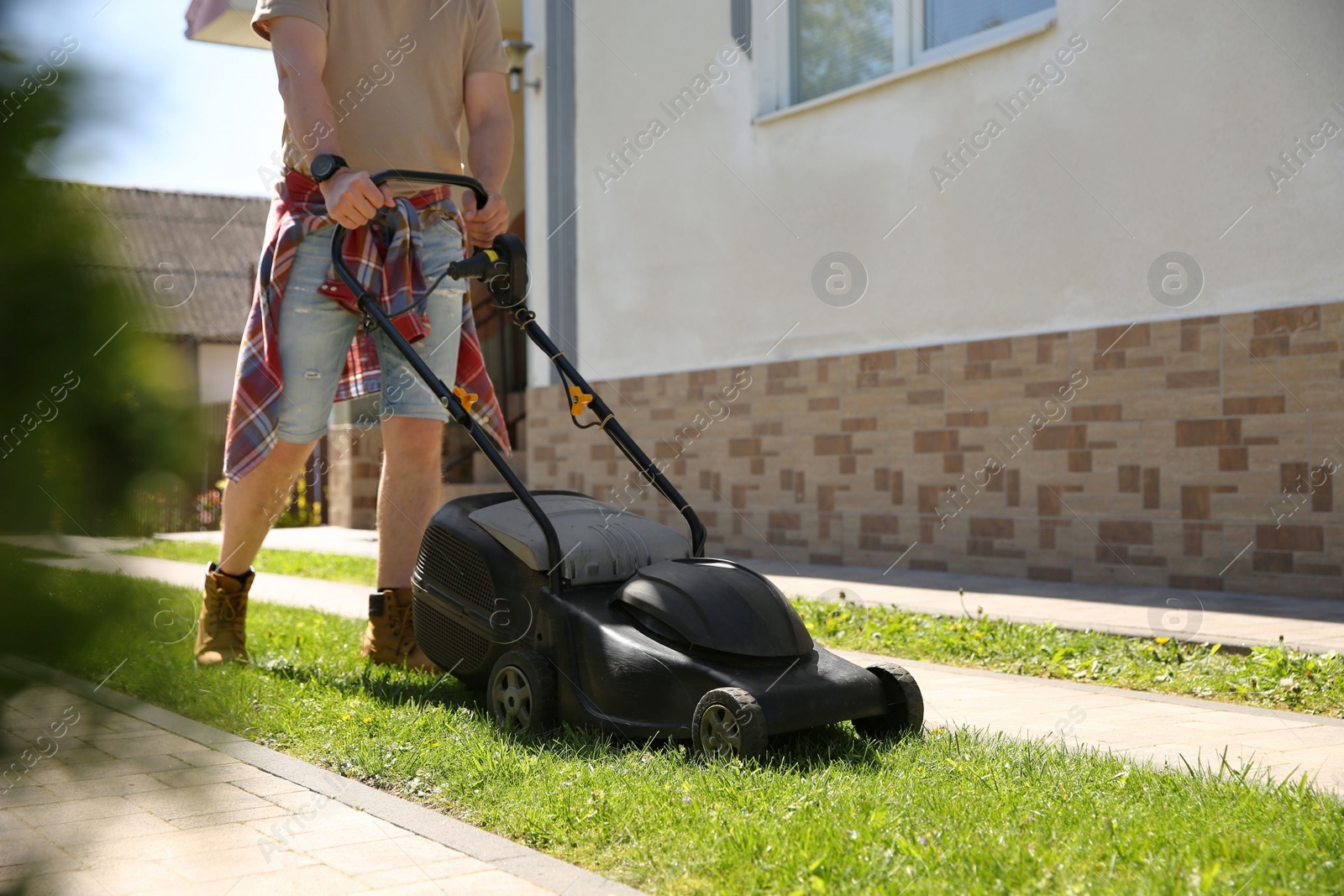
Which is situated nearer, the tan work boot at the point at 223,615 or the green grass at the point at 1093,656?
the green grass at the point at 1093,656

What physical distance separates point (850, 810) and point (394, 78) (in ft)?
9.19

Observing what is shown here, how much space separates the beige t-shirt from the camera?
3.94 metres

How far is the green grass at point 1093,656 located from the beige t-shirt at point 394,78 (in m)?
1.39

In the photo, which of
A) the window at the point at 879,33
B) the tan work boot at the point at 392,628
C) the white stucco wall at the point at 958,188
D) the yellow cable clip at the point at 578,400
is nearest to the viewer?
the yellow cable clip at the point at 578,400

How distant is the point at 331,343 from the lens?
3.91 m

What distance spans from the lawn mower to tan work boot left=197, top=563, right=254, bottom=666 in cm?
71

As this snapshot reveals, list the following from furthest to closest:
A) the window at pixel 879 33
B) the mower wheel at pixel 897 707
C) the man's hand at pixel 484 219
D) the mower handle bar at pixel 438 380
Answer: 1. the window at pixel 879 33
2. the man's hand at pixel 484 219
3. the mower handle bar at pixel 438 380
4. the mower wheel at pixel 897 707

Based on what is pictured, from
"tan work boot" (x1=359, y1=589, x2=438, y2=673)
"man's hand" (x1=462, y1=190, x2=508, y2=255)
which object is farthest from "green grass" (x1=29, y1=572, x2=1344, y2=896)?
"man's hand" (x1=462, y1=190, x2=508, y2=255)

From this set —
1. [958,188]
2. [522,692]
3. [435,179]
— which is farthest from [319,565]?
[522,692]

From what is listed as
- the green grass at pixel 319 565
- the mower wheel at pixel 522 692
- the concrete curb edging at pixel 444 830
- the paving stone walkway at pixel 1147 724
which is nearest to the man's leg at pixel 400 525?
the mower wheel at pixel 522 692

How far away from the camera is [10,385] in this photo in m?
0.71

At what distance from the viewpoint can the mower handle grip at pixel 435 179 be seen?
11.3 ft

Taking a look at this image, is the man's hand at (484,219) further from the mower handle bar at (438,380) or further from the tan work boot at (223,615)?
the tan work boot at (223,615)

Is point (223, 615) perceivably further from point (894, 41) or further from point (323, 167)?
point (894, 41)
